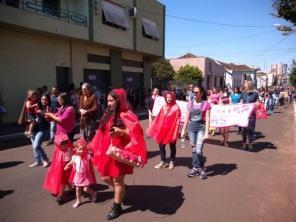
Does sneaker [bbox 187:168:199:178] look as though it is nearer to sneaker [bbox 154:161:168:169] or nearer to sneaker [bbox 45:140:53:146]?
sneaker [bbox 154:161:168:169]

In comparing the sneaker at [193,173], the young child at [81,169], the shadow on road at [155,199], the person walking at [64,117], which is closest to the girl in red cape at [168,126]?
the sneaker at [193,173]

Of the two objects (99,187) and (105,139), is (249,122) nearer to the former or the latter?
(99,187)

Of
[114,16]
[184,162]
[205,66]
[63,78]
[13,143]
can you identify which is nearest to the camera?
[184,162]

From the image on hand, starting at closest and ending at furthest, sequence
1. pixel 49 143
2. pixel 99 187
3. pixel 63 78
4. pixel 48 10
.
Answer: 1. pixel 99 187
2. pixel 49 143
3. pixel 48 10
4. pixel 63 78

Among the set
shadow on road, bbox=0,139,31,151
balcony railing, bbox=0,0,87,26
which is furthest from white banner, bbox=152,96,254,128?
balcony railing, bbox=0,0,87,26

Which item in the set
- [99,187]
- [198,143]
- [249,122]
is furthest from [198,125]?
[249,122]

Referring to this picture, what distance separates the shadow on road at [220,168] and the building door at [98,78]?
1548 cm

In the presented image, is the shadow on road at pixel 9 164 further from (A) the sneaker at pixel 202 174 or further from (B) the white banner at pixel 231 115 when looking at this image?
(B) the white banner at pixel 231 115

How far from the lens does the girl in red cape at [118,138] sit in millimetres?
4406

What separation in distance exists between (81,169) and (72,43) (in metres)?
16.0

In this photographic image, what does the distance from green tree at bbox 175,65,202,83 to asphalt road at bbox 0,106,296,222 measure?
42561mm

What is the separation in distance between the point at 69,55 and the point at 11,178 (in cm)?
1416

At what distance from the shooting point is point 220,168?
24.3 ft

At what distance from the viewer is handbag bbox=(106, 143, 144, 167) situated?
4.31 m
